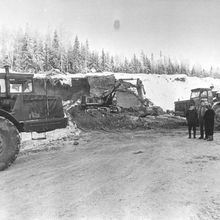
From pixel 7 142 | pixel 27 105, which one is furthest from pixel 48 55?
pixel 7 142

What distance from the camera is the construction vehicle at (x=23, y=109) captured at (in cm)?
660

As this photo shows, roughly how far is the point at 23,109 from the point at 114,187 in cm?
343

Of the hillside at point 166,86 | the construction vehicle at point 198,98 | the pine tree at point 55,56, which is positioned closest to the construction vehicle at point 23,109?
the construction vehicle at point 198,98

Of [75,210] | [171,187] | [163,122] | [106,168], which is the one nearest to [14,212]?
[75,210]

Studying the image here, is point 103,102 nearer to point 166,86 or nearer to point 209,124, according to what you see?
point 209,124

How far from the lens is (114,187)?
4582 mm

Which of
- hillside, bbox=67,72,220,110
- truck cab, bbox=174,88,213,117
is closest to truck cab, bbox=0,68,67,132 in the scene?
truck cab, bbox=174,88,213,117

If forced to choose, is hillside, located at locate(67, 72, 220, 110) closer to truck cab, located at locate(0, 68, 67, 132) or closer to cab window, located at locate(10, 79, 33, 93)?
truck cab, located at locate(0, 68, 67, 132)

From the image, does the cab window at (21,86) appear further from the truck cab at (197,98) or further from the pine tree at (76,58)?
the pine tree at (76,58)

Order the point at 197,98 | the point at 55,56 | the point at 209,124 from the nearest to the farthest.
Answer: the point at 209,124 → the point at 197,98 → the point at 55,56

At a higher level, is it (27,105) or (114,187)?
(27,105)

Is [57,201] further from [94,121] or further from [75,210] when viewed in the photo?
[94,121]

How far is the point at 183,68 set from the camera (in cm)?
9850

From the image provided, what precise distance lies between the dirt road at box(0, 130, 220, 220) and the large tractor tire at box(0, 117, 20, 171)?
265mm
